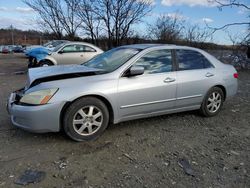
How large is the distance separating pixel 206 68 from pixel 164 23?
15.1m

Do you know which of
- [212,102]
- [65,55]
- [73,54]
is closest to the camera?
[212,102]

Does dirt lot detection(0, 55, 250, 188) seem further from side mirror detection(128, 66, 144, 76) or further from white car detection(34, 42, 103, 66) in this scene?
white car detection(34, 42, 103, 66)

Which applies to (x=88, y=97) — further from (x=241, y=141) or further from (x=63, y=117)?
(x=241, y=141)

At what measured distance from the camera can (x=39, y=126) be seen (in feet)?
10.9

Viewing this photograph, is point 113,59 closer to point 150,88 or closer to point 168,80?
point 150,88

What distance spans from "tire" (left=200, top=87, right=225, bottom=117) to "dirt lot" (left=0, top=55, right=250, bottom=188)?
0.89ft

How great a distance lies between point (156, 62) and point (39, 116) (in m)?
2.18

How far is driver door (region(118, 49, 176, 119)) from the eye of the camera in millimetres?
3806

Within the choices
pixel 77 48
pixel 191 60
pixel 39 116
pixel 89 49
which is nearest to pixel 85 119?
pixel 39 116

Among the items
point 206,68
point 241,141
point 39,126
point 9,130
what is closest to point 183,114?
point 206,68

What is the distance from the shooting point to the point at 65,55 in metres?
10.6

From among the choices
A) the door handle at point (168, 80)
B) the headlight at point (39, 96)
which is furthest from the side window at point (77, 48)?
the headlight at point (39, 96)

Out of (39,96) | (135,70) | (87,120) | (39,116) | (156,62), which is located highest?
(156,62)

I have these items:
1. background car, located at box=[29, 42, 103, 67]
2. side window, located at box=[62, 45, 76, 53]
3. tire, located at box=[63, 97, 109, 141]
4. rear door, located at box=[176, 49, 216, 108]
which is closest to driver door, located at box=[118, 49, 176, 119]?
rear door, located at box=[176, 49, 216, 108]
